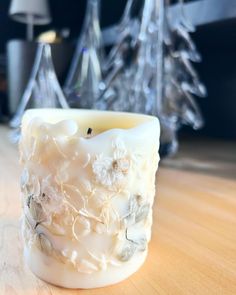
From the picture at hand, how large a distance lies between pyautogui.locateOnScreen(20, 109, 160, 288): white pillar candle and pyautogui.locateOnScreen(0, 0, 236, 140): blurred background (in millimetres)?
451

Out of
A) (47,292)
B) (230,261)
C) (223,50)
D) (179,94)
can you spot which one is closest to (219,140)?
(223,50)

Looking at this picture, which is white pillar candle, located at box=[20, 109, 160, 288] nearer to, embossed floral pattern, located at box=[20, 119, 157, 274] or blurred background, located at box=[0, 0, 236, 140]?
embossed floral pattern, located at box=[20, 119, 157, 274]

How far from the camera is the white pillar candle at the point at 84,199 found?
0.82ft

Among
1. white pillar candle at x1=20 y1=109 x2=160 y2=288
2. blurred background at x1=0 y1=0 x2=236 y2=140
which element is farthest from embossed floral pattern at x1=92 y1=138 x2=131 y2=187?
blurred background at x1=0 y1=0 x2=236 y2=140

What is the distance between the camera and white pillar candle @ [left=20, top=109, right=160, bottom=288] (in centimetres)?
25

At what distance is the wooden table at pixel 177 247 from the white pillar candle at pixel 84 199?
0.02 m

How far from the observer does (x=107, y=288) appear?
266mm

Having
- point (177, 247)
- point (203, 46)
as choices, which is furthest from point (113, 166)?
point (203, 46)

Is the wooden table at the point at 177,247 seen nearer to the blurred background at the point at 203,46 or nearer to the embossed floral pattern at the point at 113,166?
the embossed floral pattern at the point at 113,166

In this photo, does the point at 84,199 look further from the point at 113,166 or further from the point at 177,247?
the point at 177,247

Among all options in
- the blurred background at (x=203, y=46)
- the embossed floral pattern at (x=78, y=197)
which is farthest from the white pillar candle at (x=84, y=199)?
the blurred background at (x=203, y=46)

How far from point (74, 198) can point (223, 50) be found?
0.97m

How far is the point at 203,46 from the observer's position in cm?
102

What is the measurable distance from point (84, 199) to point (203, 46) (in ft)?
2.89
